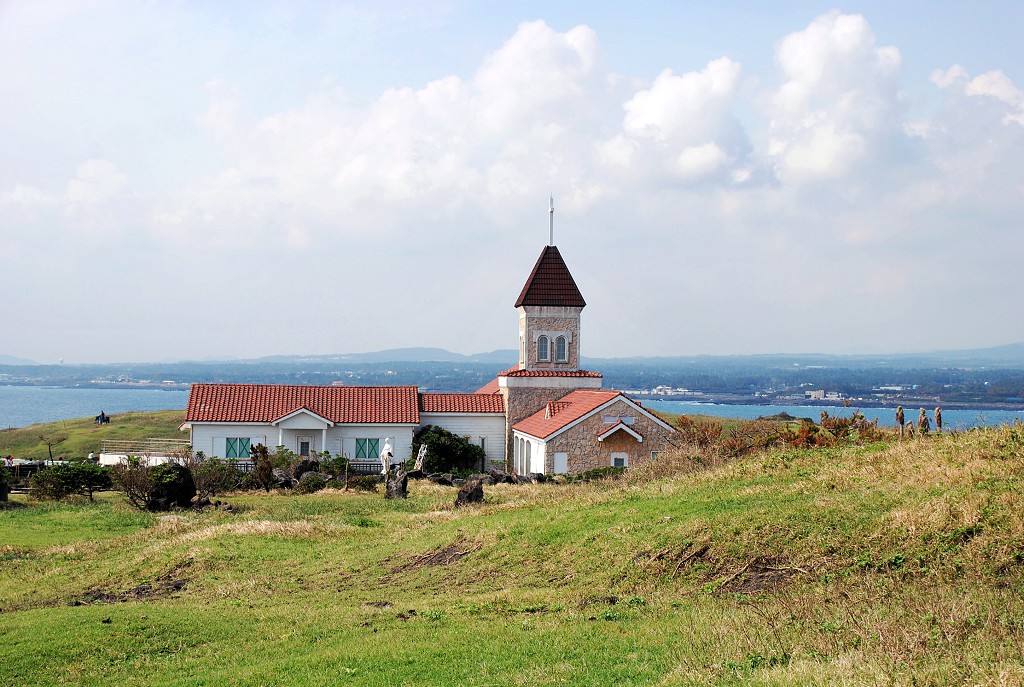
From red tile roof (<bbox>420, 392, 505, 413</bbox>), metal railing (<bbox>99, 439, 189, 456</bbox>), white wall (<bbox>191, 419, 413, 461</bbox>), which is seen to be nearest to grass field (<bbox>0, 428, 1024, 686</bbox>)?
white wall (<bbox>191, 419, 413, 461</bbox>)

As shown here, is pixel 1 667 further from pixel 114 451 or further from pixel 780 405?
pixel 780 405

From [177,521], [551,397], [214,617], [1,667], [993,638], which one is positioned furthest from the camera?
[551,397]

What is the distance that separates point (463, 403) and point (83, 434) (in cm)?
3136

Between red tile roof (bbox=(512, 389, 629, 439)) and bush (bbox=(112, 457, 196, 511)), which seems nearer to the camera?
bush (bbox=(112, 457, 196, 511))

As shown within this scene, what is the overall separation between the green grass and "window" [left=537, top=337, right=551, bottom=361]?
87.8 ft

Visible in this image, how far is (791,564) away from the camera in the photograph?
43.0 feet

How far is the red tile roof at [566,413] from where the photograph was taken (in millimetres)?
37906

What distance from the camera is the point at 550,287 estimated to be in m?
47.0

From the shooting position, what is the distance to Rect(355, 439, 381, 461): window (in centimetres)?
4441

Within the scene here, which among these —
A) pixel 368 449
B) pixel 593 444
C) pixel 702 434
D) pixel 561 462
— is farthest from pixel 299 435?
pixel 702 434

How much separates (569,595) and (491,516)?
660 centimetres

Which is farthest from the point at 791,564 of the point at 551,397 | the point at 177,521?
the point at 551,397

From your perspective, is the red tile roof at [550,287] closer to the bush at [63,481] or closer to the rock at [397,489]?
the rock at [397,489]

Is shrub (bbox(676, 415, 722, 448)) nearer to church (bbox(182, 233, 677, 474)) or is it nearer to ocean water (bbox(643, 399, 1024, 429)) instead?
ocean water (bbox(643, 399, 1024, 429))
